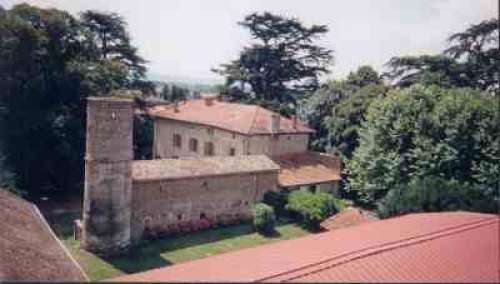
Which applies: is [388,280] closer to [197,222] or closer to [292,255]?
[292,255]

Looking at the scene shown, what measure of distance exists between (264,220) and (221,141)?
10.2m

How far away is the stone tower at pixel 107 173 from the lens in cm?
1875

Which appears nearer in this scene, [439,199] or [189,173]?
[439,199]

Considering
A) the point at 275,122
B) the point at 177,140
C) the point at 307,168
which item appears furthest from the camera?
the point at 177,140

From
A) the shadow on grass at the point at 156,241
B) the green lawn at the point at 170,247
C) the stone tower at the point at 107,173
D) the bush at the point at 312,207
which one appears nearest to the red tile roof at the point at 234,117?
the bush at the point at 312,207

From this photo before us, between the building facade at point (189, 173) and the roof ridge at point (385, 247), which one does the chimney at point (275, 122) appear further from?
the roof ridge at point (385, 247)

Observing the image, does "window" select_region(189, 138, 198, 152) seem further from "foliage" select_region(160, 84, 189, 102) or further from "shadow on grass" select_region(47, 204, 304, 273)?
"foliage" select_region(160, 84, 189, 102)

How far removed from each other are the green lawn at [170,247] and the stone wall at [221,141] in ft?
23.3

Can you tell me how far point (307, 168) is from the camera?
97.6 feet

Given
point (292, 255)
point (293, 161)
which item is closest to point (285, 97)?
point (293, 161)

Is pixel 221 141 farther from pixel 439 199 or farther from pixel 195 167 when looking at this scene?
pixel 439 199

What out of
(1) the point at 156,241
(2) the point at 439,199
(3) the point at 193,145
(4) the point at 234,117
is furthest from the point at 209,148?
(2) the point at 439,199

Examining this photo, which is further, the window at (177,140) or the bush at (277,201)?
the window at (177,140)

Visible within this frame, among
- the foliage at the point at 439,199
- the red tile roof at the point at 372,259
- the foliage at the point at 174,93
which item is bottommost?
the foliage at the point at 439,199
